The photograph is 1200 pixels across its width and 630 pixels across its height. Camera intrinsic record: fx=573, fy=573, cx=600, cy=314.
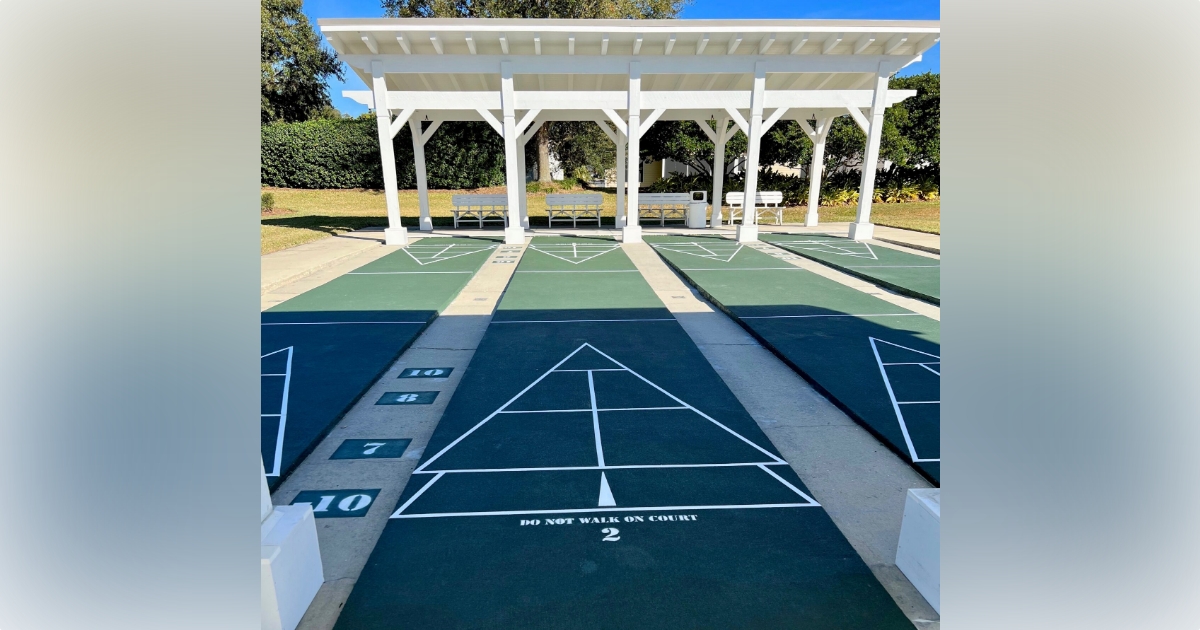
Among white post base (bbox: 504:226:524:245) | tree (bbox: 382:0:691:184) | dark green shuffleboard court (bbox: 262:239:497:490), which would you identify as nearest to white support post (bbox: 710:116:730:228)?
white post base (bbox: 504:226:524:245)

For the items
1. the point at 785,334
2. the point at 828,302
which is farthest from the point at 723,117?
the point at 785,334

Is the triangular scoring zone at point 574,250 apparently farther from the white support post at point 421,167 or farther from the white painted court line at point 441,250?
the white support post at point 421,167

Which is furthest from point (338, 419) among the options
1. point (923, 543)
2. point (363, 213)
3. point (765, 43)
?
point (363, 213)

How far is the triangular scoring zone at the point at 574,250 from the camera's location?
13125mm

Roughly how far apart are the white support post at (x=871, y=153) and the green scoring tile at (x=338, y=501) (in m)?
14.9

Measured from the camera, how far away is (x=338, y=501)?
3.57 meters

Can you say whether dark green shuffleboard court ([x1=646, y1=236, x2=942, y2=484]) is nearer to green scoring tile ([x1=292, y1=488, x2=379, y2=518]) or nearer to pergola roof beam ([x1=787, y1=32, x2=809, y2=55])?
green scoring tile ([x1=292, y1=488, x2=379, y2=518])

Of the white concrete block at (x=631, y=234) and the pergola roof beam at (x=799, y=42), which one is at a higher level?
the pergola roof beam at (x=799, y=42)

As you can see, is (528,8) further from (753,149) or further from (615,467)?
(615,467)

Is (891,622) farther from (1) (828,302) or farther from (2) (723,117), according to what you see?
(2) (723,117)

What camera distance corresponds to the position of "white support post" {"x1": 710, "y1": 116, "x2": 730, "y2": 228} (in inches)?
706

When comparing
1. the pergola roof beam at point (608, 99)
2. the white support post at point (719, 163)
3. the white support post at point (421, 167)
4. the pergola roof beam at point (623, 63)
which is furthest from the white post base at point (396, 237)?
the white support post at point (719, 163)

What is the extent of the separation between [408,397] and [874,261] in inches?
411
